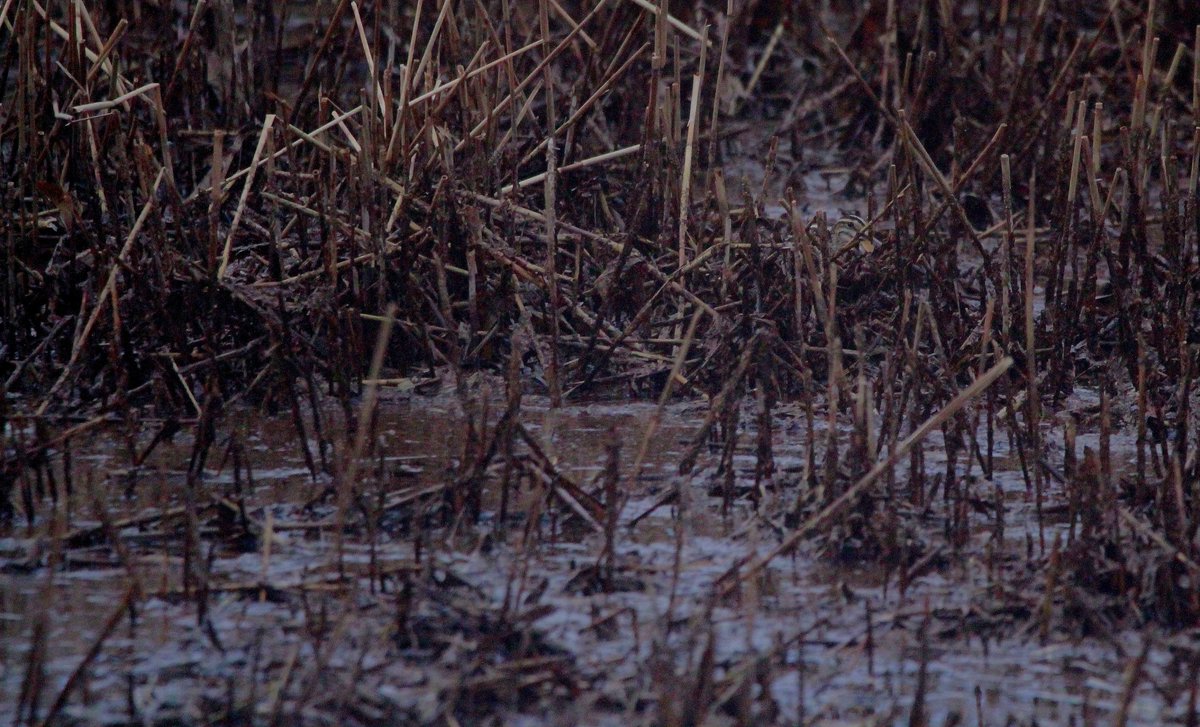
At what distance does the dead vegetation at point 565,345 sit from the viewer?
2574 mm

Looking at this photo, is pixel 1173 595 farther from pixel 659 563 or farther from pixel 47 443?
pixel 47 443

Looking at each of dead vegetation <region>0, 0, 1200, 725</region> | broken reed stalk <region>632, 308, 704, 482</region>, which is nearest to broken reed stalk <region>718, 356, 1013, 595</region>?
dead vegetation <region>0, 0, 1200, 725</region>

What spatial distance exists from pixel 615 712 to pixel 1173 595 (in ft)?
3.21

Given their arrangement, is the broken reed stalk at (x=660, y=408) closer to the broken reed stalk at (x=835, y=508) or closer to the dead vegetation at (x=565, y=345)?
the dead vegetation at (x=565, y=345)

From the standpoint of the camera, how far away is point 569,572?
9.09 ft

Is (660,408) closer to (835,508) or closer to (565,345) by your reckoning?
(835,508)

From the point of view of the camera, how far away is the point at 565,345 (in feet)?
12.5

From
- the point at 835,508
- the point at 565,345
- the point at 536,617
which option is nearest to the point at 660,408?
the point at 835,508

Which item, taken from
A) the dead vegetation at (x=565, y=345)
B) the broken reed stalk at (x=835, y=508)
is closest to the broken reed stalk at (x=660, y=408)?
the dead vegetation at (x=565, y=345)

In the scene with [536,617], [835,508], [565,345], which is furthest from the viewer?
[565,345]

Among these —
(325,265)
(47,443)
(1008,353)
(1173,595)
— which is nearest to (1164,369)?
(1008,353)

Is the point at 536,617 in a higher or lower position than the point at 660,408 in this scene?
lower

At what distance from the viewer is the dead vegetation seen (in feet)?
8.45

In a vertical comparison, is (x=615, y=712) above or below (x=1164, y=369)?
below
